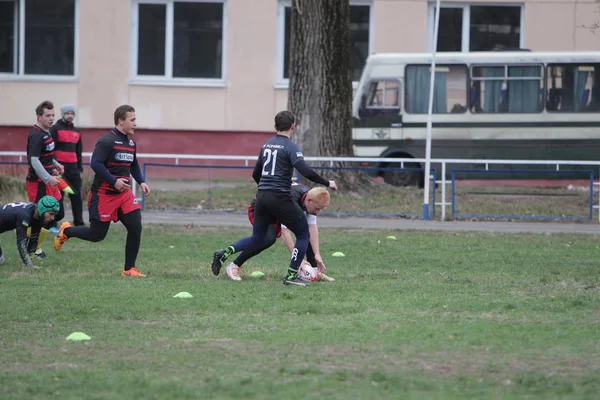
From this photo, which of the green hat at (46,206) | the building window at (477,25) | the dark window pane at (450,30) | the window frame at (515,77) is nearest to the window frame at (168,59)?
the building window at (477,25)

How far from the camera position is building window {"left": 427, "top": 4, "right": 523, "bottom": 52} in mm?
26906

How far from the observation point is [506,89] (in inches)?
917

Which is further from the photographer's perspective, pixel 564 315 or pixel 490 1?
pixel 490 1

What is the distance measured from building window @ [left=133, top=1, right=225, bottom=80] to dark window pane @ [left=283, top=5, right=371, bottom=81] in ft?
5.57

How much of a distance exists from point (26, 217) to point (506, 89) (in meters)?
14.6

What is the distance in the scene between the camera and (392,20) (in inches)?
1059

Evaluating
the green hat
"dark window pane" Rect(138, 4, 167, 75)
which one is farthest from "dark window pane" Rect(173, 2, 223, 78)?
the green hat

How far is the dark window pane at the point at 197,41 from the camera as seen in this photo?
89.9 ft

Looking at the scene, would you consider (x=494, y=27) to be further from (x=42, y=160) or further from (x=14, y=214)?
(x=14, y=214)

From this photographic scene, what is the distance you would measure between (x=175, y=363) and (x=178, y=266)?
499 cm

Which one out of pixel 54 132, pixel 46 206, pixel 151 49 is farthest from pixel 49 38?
pixel 46 206

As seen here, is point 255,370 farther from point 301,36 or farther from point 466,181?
point 301,36

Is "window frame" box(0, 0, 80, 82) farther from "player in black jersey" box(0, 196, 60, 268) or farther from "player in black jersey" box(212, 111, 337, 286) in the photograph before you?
"player in black jersey" box(212, 111, 337, 286)

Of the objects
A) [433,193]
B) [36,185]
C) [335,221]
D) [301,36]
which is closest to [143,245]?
[36,185]
